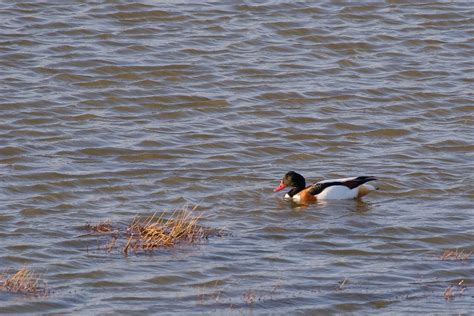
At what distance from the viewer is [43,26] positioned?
18984 mm

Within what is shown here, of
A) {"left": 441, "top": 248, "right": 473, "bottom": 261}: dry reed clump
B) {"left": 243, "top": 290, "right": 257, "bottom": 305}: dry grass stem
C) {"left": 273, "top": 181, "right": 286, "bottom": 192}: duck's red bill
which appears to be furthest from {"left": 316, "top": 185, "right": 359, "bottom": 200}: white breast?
{"left": 243, "top": 290, "right": 257, "bottom": 305}: dry grass stem

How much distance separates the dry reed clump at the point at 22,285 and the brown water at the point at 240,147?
140mm

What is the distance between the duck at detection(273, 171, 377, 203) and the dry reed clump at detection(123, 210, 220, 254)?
2.13m

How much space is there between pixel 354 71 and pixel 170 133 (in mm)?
3680

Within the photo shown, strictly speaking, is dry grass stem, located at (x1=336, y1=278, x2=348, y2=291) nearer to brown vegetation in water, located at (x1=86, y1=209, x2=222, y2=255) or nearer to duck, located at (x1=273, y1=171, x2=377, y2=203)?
brown vegetation in water, located at (x1=86, y1=209, x2=222, y2=255)

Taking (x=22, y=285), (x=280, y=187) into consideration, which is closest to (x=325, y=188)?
(x=280, y=187)

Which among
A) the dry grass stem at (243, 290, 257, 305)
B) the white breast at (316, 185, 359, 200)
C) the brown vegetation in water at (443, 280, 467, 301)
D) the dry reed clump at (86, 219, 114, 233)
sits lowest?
the white breast at (316, 185, 359, 200)

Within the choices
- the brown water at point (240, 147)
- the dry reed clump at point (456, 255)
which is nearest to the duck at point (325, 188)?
the brown water at point (240, 147)

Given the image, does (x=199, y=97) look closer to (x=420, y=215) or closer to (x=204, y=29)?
(x=204, y=29)

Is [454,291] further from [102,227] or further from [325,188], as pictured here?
[325,188]

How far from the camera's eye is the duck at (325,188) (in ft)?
44.7

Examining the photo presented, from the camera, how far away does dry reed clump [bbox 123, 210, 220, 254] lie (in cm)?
1105

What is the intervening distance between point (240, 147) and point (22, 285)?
19.2 ft

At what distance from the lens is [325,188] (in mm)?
13859
